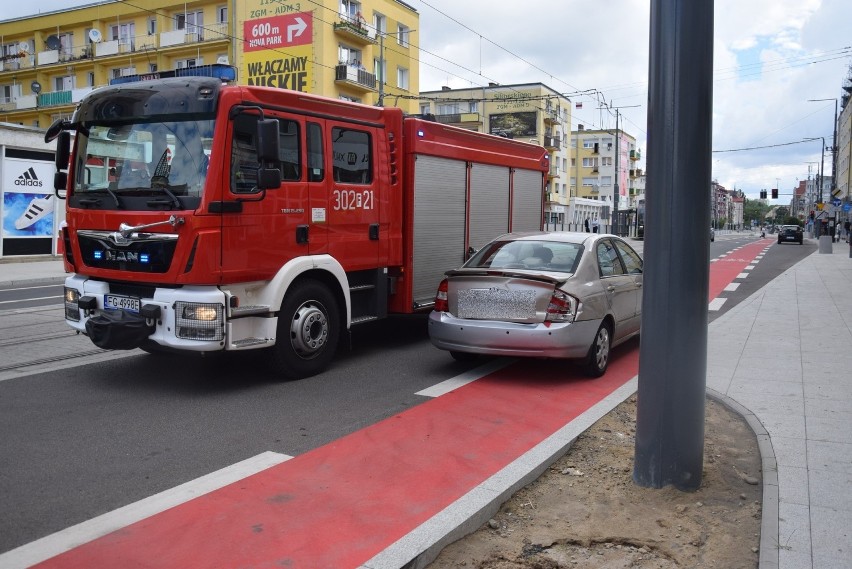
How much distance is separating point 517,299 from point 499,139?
4308mm

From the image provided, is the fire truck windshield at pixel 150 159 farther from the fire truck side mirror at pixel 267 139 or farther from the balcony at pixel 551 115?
the balcony at pixel 551 115

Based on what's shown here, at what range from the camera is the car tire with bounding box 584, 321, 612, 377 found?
297 inches

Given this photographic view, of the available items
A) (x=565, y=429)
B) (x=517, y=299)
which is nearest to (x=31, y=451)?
(x=565, y=429)

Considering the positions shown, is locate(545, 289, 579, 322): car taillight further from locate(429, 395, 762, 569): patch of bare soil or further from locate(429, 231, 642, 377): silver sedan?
locate(429, 395, 762, 569): patch of bare soil

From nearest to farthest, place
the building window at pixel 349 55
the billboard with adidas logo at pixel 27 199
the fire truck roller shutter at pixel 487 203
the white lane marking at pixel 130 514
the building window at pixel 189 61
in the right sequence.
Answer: the white lane marking at pixel 130 514, the fire truck roller shutter at pixel 487 203, the billboard with adidas logo at pixel 27 199, the building window at pixel 349 55, the building window at pixel 189 61

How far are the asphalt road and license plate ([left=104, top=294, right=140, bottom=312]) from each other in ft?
2.55

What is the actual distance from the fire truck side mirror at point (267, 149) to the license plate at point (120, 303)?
1578 mm

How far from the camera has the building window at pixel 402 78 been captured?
4384cm

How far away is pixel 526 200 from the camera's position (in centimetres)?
1173

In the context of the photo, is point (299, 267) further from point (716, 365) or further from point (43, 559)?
point (716, 365)

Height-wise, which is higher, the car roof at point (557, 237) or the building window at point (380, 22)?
the building window at point (380, 22)

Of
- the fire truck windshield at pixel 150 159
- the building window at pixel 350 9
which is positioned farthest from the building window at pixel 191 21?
the fire truck windshield at pixel 150 159

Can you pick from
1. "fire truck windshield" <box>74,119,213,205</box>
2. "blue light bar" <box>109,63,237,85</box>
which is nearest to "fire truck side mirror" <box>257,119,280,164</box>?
"fire truck windshield" <box>74,119,213,205</box>

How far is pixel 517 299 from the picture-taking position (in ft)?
23.6
